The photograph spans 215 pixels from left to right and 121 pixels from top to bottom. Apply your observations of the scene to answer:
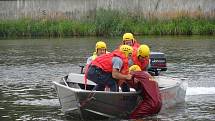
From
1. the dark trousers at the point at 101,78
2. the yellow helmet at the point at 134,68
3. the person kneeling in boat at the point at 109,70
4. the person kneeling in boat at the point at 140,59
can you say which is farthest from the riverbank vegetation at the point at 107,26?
the person kneeling in boat at the point at 109,70

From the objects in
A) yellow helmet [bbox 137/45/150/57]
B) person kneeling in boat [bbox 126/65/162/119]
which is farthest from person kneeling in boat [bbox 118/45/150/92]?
person kneeling in boat [bbox 126/65/162/119]

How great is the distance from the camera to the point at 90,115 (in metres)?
15.5

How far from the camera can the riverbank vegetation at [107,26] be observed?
1982 inches

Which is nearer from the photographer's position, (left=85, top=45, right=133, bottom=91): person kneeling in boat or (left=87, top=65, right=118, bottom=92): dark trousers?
(left=85, top=45, right=133, bottom=91): person kneeling in boat

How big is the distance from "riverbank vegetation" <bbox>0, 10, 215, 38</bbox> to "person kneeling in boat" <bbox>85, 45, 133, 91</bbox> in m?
34.9

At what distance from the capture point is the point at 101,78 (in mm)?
15602

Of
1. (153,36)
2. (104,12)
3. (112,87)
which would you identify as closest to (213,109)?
(112,87)

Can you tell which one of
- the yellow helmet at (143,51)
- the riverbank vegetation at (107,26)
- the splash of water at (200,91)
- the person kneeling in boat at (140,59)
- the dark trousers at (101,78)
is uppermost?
the yellow helmet at (143,51)

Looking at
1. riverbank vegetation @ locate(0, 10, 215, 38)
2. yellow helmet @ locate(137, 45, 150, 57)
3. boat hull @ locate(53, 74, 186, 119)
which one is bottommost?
riverbank vegetation @ locate(0, 10, 215, 38)

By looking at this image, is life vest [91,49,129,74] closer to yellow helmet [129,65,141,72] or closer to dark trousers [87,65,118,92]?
dark trousers [87,65,118,92]

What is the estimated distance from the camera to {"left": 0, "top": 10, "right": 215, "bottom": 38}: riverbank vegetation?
50344 millimetres

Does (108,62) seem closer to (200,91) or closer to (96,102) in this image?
(96,102)

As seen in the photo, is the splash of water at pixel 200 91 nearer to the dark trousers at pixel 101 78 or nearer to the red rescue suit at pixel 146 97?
the red rescue suit at pixel 146 97

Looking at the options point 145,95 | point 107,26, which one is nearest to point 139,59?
point 145,95
